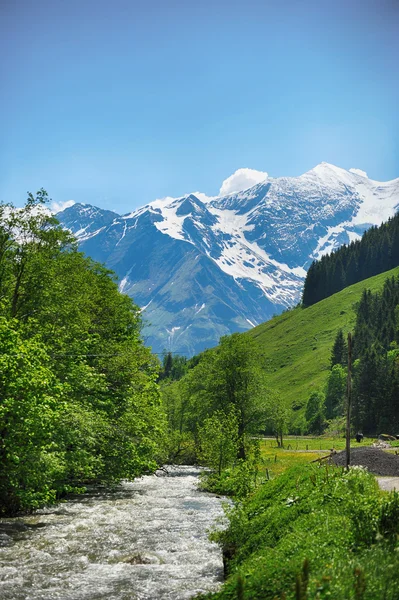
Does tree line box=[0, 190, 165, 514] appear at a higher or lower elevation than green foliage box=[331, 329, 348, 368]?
lower

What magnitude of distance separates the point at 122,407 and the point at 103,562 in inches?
842

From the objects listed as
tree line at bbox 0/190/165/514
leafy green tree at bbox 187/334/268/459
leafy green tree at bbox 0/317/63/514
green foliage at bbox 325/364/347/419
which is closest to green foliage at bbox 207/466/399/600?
leafy green tree at bbox 0/317/63/514

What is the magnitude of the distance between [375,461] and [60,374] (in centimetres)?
3040

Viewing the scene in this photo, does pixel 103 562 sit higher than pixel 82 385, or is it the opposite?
pixel 82 385

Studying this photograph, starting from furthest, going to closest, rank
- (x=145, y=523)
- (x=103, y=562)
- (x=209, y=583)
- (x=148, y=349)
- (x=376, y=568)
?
(x=148, y=349) → (x=145, y=523) → (x=103, y=562) → (x=209, y=583) → (x=376, y=568)

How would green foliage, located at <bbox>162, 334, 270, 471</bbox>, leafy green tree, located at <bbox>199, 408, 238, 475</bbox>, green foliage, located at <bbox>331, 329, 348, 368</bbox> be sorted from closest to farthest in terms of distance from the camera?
leafy green tree, located at <bbox>199, 408, 238, 475</bbox> < green foliage, located at <bbox>162, 334, 270, 471</bbox> < green foliage, located at <bbox>331, 329, 348, 368</bbox>

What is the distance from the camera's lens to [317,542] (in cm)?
1576

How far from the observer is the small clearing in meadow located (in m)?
44.9

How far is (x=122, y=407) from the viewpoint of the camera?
45.0 metres

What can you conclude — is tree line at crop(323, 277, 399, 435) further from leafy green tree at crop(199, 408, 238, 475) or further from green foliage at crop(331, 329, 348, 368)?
leafy green tree at crop(199, 408, 238, 475)

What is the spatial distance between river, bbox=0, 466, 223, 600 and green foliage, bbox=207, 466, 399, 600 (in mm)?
2336

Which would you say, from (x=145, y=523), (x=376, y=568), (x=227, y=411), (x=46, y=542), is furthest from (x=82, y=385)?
(x=227, y=411)

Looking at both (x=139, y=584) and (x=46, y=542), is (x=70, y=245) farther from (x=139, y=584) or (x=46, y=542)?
(x=139, y=584)

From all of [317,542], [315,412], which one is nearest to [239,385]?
[317,542]
